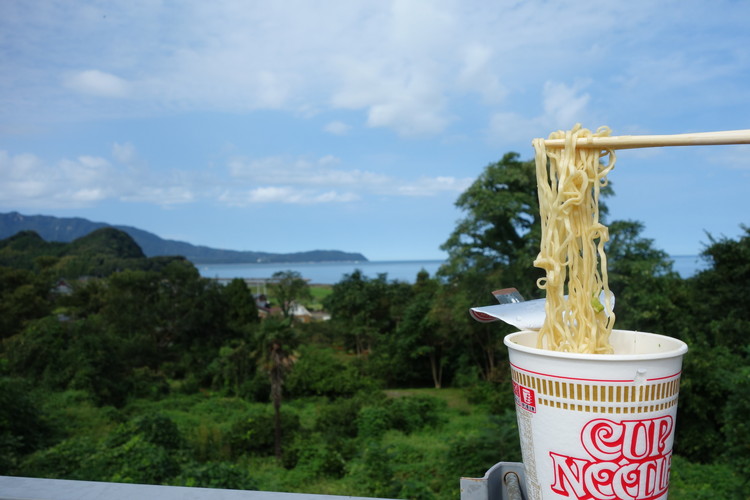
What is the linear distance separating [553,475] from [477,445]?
25.6ft

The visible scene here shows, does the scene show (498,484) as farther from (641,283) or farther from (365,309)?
(365,309)

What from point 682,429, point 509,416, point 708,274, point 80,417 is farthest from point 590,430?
point 80,417

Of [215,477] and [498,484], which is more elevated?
[498,484]

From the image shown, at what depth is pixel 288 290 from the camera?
23422 mm

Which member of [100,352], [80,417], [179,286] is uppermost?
[179,286]

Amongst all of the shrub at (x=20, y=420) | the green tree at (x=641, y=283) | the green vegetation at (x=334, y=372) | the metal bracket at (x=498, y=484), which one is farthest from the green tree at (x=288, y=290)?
the metal bracket at (x=498, y=484)

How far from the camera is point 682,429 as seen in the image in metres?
8.70

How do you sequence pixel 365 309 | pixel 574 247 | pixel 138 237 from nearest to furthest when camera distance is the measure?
pixel 574 247
pixel 365 309
pixel 138 237

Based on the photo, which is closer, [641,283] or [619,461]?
[619,461]

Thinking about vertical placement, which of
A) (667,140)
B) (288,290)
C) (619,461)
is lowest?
(288,290)

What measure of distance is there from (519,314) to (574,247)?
124mm

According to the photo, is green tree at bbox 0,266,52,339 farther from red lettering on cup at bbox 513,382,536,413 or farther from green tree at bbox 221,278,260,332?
red lettering on cup at bbox 513,382,536,413

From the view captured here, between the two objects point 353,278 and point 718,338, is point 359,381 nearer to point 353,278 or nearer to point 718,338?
point 353,278

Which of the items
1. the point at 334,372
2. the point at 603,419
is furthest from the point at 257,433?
the point at 603,419
